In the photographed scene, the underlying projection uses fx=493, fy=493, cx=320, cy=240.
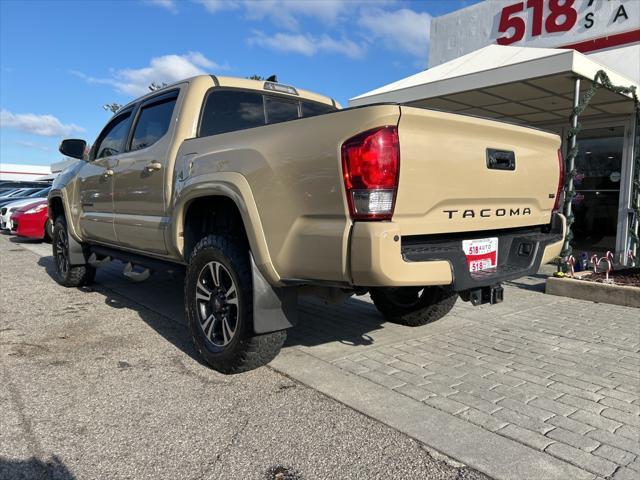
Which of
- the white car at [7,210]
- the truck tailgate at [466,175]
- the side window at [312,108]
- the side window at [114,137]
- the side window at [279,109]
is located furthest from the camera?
the white car at [7,210]

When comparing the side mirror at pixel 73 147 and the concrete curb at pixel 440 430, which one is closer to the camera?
the concrete curb at pixel 440 430

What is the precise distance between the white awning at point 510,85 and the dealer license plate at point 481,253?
4.33 m

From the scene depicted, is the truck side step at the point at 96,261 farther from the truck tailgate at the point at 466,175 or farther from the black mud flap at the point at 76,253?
the truck tailgate at the point at 466,175

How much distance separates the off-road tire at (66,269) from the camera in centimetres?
629

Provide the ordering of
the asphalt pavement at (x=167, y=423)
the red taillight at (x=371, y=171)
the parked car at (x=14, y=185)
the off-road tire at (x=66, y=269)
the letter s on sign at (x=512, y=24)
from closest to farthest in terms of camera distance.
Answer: the asphalt pavement at (x=167, y=423) → the red taillight at (x=371, y=171) → the off-road tire at (x=66, y=269) → the letter s on sign at (x=512, y=24) → the parked car at (x=14, y=185)

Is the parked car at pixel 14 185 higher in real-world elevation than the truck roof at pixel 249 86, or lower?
lower

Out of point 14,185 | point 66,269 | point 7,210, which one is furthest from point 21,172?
point 66,269

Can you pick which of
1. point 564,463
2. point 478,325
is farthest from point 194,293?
point 478,325

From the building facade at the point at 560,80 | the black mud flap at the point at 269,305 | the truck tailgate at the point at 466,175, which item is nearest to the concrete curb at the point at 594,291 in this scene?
the building facade at the point at 560,80

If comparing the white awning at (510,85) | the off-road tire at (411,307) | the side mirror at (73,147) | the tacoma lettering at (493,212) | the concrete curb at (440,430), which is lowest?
the concrete curb at (440,430)

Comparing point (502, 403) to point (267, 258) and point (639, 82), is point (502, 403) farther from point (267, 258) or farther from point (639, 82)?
point (639, 82)

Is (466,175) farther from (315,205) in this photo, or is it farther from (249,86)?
(249,86)

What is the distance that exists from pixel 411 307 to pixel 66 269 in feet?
14.8

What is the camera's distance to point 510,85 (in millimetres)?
Answer: 7461
